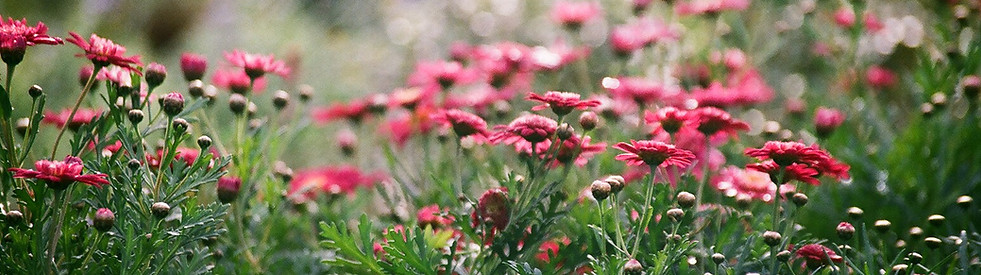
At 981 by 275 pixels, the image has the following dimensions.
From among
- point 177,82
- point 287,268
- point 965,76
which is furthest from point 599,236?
point 177,82

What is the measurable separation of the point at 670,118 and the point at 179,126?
720 mm

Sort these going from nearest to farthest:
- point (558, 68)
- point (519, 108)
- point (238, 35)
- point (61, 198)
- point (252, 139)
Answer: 1. point (61, 198)
2. point (252, 139)
3. point (558, 68)
4. point (519, 108)
5. point (238, 35)

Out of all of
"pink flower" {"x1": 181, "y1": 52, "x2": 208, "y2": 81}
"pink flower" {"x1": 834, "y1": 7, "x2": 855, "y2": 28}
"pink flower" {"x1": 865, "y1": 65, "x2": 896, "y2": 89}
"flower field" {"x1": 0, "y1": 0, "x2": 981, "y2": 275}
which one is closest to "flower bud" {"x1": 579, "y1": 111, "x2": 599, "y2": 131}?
"flower field" {"x1": 0, "y1": 0, "x2": 981, "y2": 275}

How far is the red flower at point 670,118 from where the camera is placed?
141 centimetres

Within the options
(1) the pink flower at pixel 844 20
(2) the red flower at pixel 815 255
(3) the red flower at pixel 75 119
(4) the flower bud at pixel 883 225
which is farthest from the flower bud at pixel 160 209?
(1) the pink flower at pixel 844 20

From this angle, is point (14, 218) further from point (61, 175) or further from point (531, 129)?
point (531, 129)

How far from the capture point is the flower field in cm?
122

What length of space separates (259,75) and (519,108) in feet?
4.97

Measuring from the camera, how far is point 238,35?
15.7ft

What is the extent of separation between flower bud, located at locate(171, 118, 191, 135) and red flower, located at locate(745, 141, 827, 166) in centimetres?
76

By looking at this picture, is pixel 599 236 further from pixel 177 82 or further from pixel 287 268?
pixel 177 82

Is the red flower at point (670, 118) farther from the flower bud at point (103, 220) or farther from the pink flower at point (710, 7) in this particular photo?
the pink flower at point (710, 7)

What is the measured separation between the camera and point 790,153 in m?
1.22

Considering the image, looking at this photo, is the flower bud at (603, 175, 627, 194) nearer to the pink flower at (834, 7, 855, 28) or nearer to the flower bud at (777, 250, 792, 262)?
the flower bud at (777, 250, 792, 262)
